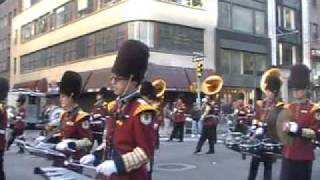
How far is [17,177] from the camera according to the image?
40.2ft

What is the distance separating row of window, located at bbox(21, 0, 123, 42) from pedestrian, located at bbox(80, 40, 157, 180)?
118 feet

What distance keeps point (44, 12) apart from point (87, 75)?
50.3 ft

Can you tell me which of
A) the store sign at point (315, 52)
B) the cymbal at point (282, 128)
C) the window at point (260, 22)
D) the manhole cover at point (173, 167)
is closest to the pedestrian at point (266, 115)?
the cymbal at point (282, 128)

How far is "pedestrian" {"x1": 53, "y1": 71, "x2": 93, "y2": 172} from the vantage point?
6.63m

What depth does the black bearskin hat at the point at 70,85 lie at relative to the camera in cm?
704

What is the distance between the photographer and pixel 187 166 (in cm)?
1394

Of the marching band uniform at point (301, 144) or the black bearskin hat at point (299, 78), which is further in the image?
the black bearskin hat at point (299, 78)

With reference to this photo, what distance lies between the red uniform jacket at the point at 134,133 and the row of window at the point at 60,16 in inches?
1430

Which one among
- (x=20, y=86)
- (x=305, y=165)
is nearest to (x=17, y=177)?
(x=305, y=165)

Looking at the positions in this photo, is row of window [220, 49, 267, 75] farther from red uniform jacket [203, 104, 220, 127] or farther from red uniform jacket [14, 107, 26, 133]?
red uniform jacket [14, 107, 26, 133]

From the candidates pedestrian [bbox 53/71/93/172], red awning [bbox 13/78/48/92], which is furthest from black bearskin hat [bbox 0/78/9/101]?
red awning [bbox 13/78/48/92]

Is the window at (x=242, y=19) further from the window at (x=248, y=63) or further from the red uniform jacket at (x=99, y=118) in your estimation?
the red uniform jacket at (x=99, y=118)

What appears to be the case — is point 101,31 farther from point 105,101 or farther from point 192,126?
point 105,101

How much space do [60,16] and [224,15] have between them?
15.4 m
